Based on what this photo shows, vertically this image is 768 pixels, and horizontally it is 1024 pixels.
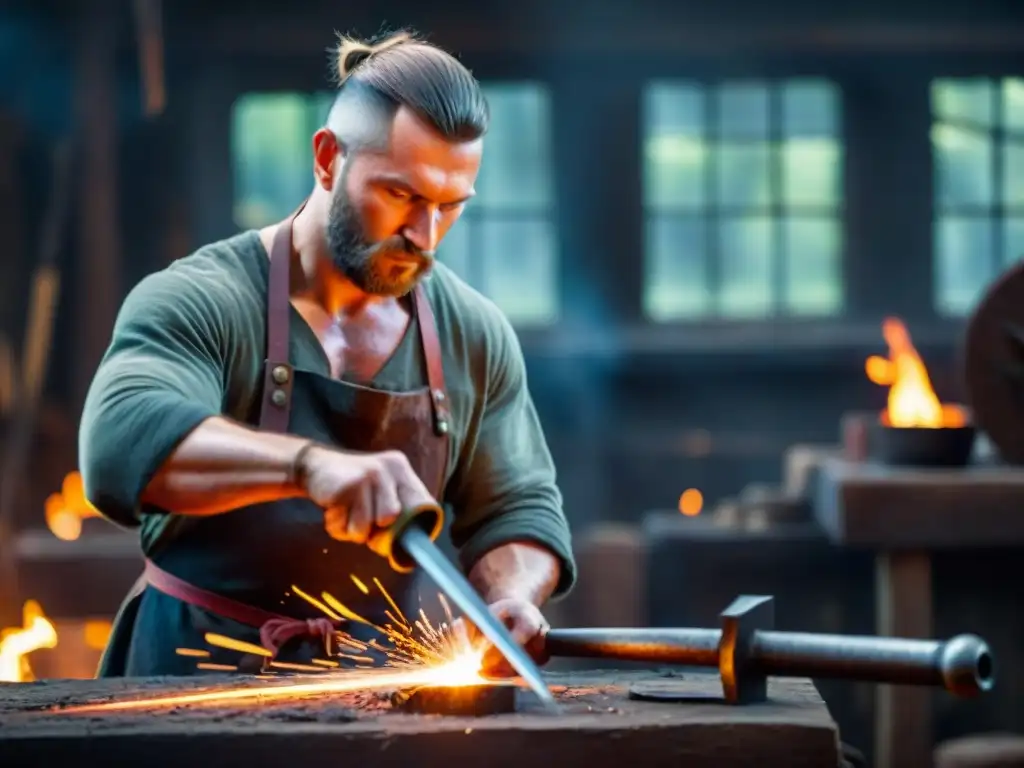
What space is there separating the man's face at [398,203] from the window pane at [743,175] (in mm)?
6064

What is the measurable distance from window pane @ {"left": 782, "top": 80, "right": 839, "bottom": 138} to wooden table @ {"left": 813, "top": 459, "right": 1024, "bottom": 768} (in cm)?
350

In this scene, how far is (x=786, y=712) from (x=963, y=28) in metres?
7.11

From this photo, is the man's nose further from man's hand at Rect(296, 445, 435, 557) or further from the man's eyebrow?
man's hand at Rect(296, 445, 435, 557)

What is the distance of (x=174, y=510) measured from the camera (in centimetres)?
313

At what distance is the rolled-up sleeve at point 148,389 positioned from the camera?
10.0 feet

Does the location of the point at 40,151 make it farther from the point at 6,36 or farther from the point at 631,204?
the point at 631,204

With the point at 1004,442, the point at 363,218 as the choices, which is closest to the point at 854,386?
the point at 1004,442

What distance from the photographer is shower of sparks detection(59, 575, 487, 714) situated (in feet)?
9.78

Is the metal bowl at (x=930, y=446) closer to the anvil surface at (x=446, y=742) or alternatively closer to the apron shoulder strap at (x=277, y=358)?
the apron shoulder strap at (x=277, y=358)

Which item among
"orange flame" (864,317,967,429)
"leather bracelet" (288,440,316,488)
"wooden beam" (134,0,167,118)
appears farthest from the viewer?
"wooden beam" (134,0,167,118)

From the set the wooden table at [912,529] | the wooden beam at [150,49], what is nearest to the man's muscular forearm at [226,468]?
A: the wooden table at [912,529]

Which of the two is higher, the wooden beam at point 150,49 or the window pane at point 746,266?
the wooden beam at point 150,49

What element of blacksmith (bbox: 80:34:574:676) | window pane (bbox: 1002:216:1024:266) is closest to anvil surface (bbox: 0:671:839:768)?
blacksmith (bbox: 80:34:574:676)

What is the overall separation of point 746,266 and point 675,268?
38 cm
